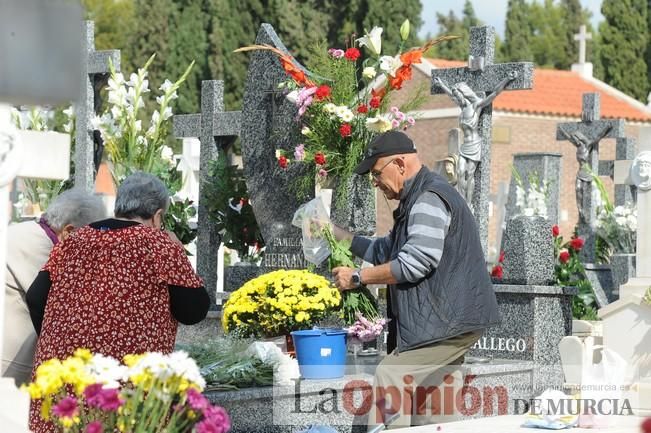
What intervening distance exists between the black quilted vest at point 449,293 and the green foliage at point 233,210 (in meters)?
5.23

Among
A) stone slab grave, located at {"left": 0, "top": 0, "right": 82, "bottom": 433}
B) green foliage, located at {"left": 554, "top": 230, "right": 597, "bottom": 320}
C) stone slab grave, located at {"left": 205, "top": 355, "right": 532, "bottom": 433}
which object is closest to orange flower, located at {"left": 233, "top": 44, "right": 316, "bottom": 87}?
stone slab grave, located at {"left": 205, "top": 355, "right": 532, "bottom": 433}

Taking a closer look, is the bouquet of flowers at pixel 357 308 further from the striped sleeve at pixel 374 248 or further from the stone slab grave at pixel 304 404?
the striped sleeve at pixel 374 248

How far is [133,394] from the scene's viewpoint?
3.73 metres

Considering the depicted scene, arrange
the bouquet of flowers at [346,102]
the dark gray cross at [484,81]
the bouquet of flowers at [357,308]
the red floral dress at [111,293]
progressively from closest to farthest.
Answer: the red floral dress at [111,293]
the bouquet of flowers at [357,308]
the bouquet of flowers at [346,102]
the dark gray cross at [484,81]

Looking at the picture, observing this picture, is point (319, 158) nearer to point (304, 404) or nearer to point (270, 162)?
point (270, 162)

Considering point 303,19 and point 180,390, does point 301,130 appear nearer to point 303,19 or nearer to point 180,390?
point 180,390

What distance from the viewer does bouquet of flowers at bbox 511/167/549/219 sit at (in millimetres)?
16445

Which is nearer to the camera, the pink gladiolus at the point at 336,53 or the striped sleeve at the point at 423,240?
the striped sleeve at the point at 423,240

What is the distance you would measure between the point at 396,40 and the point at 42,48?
31.0m

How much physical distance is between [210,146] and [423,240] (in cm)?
638

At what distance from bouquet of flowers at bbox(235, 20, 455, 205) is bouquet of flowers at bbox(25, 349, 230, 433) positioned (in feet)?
15.2

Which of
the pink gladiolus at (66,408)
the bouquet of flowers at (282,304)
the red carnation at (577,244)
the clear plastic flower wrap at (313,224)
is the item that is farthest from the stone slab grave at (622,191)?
the pink gladiolus at (66,408)

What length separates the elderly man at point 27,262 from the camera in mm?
5277

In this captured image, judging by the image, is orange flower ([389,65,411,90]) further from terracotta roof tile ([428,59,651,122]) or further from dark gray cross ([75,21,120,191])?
terracotta roof tile ([428,59,651,122])
